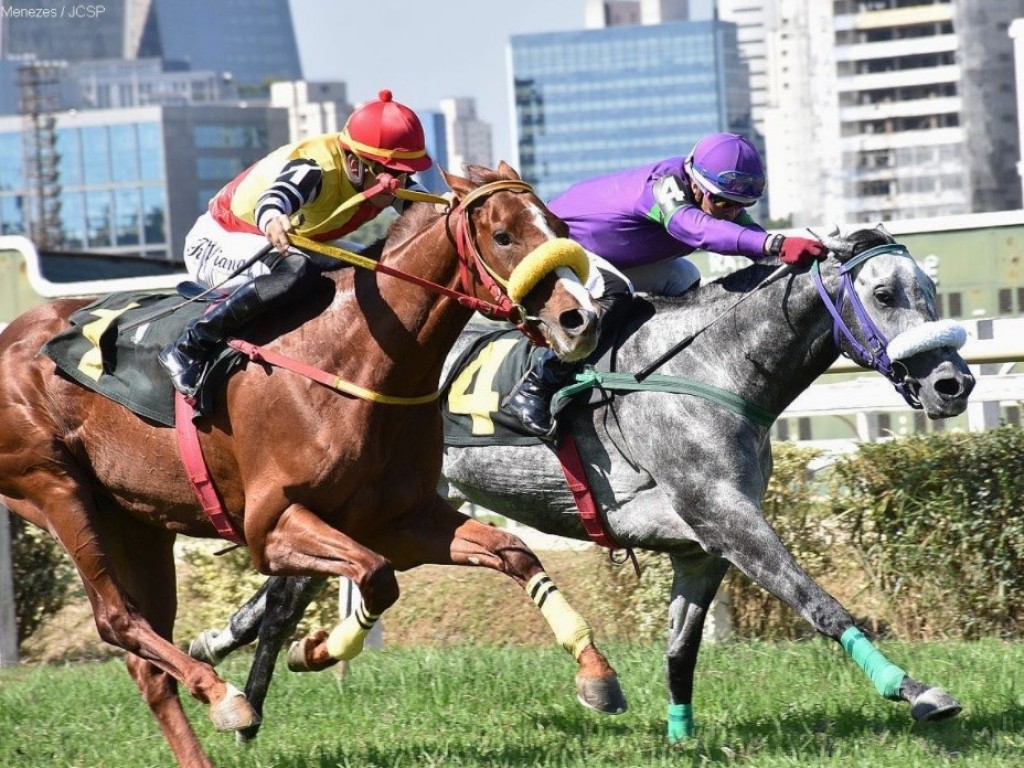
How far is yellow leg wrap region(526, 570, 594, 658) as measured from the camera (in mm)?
4664

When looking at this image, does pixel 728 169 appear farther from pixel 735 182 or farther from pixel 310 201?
Result: pixel 310 201

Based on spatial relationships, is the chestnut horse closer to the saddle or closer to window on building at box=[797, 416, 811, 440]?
the saddle

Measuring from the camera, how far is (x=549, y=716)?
573 centimetres

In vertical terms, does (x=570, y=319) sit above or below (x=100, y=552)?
above

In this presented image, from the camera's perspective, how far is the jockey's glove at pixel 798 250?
552 cm

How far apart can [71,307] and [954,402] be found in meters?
2.93

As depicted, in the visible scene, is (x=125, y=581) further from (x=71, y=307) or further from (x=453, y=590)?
(x=453, y=590)

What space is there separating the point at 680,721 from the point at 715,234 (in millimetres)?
1586

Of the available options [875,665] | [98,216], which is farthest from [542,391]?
[98,216]

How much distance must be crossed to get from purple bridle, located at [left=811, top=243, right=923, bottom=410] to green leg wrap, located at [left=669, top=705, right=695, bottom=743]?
4.04ft

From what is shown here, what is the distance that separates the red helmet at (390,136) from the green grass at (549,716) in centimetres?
176

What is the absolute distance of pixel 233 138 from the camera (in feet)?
613

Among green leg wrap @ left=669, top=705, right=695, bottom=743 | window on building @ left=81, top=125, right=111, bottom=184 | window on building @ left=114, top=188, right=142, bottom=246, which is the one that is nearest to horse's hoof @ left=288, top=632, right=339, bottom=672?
green leg wrap @ left=669, top=705, right=695, bottom=743

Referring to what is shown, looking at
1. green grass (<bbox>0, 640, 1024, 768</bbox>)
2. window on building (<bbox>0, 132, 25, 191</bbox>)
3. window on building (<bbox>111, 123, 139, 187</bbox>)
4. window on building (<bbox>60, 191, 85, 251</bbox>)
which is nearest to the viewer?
green grass (<bbox>0, 640, 1024, 768</bbox>)
